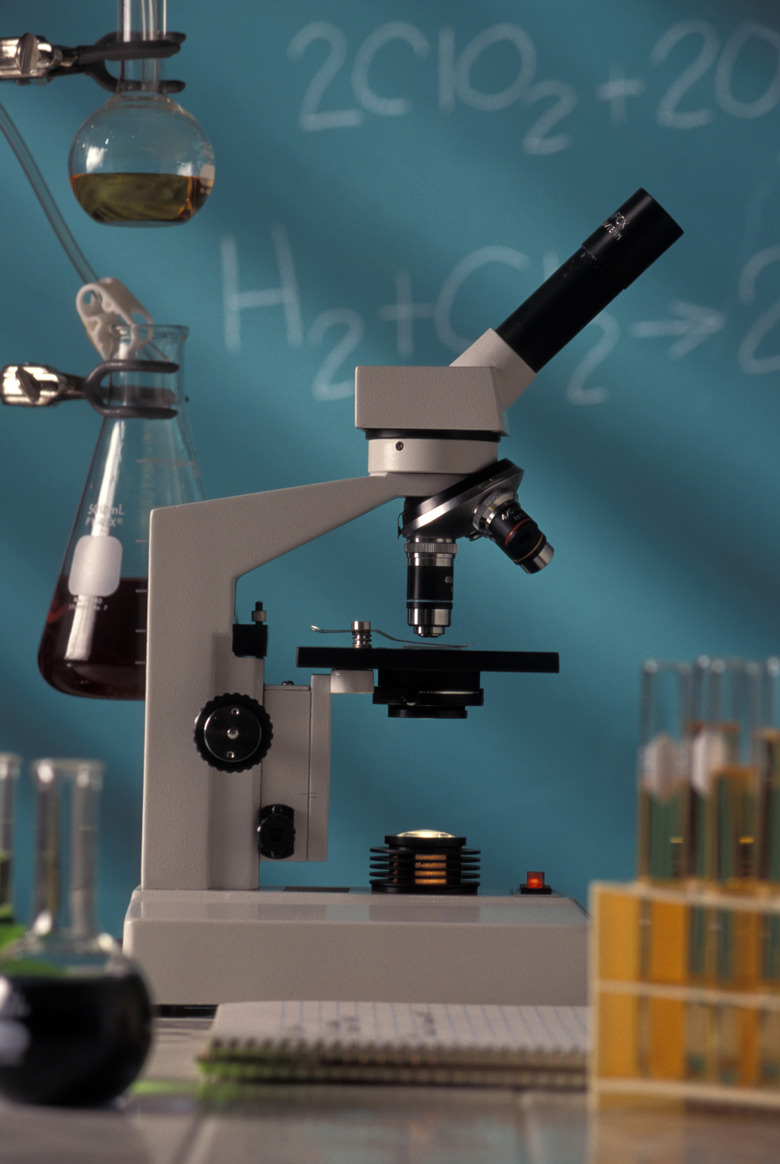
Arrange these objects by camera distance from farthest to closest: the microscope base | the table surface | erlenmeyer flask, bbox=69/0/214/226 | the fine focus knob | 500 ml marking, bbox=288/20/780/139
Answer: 500 ml marking, bbox=288/20/780/139
erlenmeyer flask, bbox=69/0/214/226
the fine focus knob
the microscope base
the table surface

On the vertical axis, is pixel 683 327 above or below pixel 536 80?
below

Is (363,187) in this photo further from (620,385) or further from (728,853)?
(728,853)

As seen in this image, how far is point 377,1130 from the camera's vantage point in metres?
0.81

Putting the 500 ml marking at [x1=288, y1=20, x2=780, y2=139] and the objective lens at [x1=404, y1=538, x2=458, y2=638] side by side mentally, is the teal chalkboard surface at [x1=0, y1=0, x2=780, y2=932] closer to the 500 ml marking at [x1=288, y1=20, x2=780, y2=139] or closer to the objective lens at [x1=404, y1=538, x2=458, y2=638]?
the 500 ml marking at [x1=288, y1=20, x2=780, y2=139]

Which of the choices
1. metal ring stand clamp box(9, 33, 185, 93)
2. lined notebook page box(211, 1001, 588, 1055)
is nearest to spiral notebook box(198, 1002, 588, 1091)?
lined notebook page box(211, 1001, 588, 1055)

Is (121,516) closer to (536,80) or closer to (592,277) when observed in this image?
(592,277)

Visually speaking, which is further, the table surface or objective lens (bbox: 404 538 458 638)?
objective lens (bbox: 404 538 458 638)

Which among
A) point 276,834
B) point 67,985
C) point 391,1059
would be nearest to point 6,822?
point 67,985

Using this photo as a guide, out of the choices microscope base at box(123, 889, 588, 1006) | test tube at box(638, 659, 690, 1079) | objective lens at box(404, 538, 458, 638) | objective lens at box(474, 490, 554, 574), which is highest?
objective lens at box(474, 490, 554, 574)

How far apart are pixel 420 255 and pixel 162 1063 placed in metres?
1.46

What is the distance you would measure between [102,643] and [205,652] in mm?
191

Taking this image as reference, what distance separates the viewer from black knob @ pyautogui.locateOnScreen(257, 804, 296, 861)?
139 cm

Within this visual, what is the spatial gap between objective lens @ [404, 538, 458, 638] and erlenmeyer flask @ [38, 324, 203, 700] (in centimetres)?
31

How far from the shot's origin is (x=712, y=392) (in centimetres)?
216
